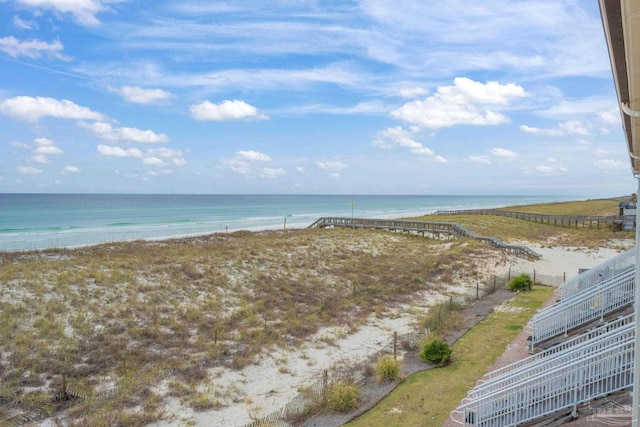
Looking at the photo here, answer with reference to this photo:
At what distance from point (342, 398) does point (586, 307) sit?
797 cm

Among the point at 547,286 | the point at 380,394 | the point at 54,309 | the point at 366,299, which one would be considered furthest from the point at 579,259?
the point at 54,309

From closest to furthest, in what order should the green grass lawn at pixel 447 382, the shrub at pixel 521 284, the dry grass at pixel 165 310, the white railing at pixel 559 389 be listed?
the white railing at pixel 559 389
the green grass lawn at pixel 447 382
the dry grass at pixel 165 310
the shrub at pixel 521 284

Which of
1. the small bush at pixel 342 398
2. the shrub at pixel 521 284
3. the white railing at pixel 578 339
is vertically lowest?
the small bush at pixel 342 398

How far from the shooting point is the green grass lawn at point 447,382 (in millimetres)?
11617

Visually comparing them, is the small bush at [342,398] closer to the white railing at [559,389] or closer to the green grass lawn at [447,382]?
the green grass lawn at [447,382]

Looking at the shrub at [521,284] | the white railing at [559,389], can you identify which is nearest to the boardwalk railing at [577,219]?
the shrub at [521,284]

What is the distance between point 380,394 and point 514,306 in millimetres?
12247

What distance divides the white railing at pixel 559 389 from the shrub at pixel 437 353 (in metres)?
4.83

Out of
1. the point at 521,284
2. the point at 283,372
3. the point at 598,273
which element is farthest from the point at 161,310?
the point at 521,284

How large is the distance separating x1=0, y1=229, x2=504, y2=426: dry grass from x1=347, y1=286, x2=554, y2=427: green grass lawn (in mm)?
4585

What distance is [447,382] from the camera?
45.1ft

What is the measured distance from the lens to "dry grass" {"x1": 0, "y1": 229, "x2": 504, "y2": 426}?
520 inches

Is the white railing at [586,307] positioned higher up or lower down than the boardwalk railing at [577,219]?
lower down

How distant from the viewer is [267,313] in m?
21.1
